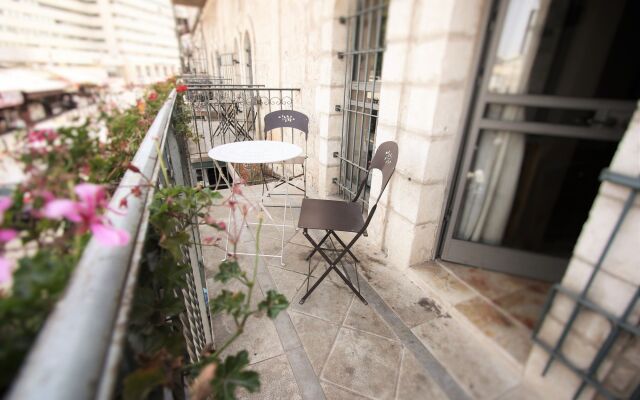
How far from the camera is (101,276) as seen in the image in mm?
528

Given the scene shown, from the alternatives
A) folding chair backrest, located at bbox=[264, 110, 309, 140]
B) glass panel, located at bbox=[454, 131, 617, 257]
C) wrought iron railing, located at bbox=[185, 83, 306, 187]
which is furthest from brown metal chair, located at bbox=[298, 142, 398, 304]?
wrought iron railing, located at bbox=[185, 83, 306, 187]

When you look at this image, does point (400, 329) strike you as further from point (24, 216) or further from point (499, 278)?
point (24, 216)

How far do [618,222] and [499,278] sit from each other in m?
1.32

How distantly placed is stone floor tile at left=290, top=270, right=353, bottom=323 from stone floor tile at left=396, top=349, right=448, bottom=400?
555 millimetres

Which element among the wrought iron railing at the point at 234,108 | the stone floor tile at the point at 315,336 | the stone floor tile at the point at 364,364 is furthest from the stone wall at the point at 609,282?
the wrought iron railing at the point at 234,108

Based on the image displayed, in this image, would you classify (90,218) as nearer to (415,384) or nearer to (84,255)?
(84,255)

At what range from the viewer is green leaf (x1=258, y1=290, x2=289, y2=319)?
956mm

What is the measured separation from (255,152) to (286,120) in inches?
39.1

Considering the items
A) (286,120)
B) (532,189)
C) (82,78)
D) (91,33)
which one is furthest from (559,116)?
(91,33)

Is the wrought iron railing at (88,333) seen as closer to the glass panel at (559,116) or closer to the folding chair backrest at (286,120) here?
the glass panel at (559,116)

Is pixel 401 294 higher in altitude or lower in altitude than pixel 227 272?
lower

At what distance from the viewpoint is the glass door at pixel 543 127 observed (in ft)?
5.27

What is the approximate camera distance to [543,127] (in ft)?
5.81

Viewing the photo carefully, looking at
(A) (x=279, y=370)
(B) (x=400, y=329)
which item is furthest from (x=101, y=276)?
(B) (x=400, y=329)
